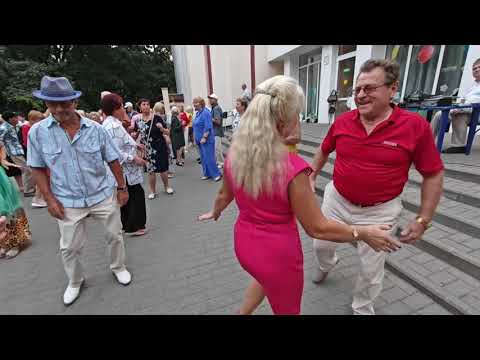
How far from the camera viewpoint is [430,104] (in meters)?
4.58

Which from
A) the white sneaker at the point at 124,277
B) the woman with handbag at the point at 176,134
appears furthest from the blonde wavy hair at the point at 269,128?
the woman with handbag at the point at 176,134

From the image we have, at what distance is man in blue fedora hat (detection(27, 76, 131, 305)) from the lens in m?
2.10

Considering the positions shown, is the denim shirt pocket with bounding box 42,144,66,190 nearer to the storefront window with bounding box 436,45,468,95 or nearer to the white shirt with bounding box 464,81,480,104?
the white shirt with bounding box 464,81,480,104

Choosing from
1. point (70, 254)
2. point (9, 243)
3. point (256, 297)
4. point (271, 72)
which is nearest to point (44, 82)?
point (70, 254)

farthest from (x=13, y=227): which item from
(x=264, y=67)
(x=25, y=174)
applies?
(x=264, y=67)

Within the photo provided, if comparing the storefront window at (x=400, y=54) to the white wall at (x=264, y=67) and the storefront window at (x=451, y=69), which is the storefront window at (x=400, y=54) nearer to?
the storefront window at (x=451, y=69)

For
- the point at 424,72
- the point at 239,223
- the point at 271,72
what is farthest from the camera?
the point at 271,72

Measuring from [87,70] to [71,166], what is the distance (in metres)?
24.3

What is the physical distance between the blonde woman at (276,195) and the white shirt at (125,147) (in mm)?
2293

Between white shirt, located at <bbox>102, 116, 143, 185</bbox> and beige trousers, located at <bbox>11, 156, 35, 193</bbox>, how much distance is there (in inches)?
160

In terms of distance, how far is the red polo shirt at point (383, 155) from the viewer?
5.32 ft

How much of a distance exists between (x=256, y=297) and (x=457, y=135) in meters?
4.92

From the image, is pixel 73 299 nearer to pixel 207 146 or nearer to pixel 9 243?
pixel 9 243

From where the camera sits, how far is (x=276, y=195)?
49.1 inches
